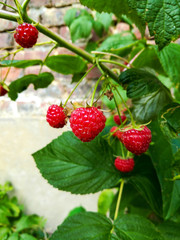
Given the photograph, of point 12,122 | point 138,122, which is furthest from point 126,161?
point 12,122

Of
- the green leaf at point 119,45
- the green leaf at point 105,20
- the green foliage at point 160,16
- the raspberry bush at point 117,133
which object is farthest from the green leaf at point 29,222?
the green foliage at point 160,16

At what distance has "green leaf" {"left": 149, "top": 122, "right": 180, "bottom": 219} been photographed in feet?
1.67

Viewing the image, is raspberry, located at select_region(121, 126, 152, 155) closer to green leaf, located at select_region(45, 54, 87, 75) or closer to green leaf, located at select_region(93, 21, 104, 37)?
green leaf, located at select_region(45, 54, 87, 75)

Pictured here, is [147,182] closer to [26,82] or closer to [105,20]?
[26,82]

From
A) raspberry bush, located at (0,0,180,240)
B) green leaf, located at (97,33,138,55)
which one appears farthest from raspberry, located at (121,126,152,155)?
green leaf, located at (97,33,138,55)

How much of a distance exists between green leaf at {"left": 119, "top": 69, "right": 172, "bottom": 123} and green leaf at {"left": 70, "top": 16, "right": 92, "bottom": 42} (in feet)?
1.94

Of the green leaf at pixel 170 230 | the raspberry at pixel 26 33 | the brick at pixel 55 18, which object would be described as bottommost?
the green leaf at pixel 170 230

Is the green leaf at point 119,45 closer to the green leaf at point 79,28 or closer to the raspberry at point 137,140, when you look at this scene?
the green leaf at point 79,28

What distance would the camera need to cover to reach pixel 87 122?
341mm

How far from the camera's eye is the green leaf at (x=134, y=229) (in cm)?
48

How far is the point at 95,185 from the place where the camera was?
543mm

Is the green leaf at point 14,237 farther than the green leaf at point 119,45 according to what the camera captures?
Yes

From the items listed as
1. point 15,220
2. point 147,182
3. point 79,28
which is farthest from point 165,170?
point 15,220

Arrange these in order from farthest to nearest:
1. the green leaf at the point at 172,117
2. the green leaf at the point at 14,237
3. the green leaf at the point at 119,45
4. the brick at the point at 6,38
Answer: the green leaf at the point at 14,237 < the green leaf at the point at 119,45 < the brick at the point at 6,38 < the green leaf at the point at 172,117
